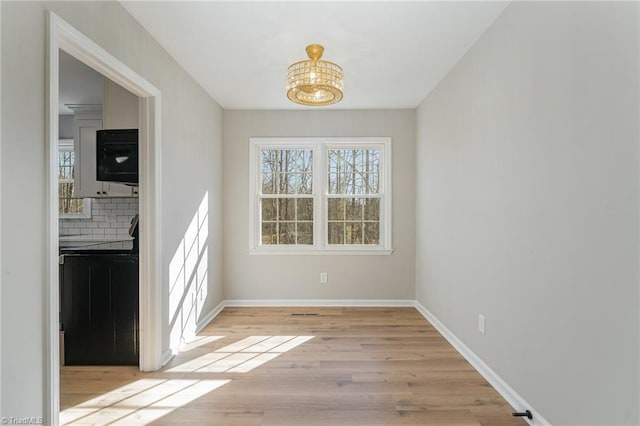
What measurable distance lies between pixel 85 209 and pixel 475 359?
4.68 metres

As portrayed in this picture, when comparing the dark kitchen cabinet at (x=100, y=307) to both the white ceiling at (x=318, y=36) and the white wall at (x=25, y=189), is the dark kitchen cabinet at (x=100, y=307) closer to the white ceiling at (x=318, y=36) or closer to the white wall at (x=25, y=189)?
the white wall at (x=25, y=189)

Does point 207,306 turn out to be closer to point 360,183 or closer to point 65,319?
point 65,319

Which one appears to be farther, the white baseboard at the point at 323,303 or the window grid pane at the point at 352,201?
the window grid pane at the point at 352,201

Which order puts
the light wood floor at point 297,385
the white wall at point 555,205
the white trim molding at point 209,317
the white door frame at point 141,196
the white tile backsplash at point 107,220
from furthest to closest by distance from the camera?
the white tile backsplash at point 107,220
the white trim molding at point 209,317
the light wood floor at point 297,385
the white door frame at point 141,196
the white wall at point 555,205

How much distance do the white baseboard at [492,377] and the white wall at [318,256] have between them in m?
1.03

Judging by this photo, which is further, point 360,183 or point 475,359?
point 360,183

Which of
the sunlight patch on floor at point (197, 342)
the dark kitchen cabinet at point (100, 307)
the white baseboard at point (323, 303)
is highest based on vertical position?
the dark kitchen cabinet at point (100, 307)

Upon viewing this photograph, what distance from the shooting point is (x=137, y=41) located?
231 cm

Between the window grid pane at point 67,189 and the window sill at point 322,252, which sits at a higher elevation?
the window grid pane at point 67,189

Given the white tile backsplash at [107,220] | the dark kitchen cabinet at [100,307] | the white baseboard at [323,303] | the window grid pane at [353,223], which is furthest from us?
the window grid pane at [353,223]

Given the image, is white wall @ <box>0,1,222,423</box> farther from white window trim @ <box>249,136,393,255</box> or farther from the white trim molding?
white window trim @ <box>249,136,393,255</box>

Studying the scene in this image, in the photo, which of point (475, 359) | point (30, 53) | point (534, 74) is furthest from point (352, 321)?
point (30, 53)

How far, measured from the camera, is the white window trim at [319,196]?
4.32m

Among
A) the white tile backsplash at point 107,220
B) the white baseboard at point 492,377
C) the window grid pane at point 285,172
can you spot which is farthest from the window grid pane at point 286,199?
the white baseboard at point 492,377
